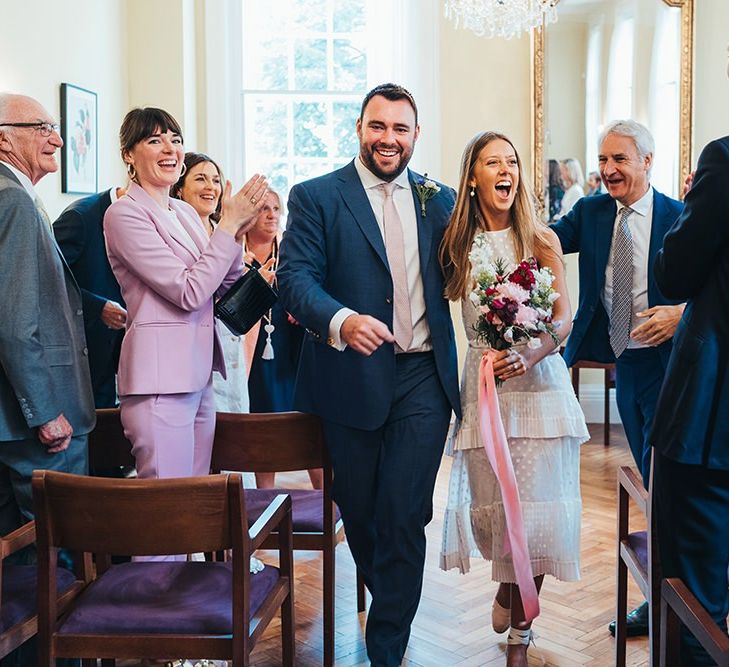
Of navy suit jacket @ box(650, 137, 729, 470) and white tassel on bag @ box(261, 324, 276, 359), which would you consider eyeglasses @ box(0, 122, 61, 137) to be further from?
navy suit jacket @ box(650, 137, 729, 470)

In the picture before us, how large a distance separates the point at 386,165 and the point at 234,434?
1002 mm

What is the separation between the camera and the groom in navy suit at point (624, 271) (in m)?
3.60

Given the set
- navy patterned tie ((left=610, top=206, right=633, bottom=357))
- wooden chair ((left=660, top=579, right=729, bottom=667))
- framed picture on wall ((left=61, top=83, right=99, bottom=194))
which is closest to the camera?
wooden chair ((left=660, top=579, right=729, bottom=667))

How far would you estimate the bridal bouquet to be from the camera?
2.89 m

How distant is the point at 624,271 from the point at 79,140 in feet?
12.0

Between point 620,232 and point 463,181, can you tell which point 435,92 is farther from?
point 463,181

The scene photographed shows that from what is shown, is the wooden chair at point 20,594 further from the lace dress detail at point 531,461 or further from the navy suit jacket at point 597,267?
the navy suit jacket at point 597,267

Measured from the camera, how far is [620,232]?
3762mm

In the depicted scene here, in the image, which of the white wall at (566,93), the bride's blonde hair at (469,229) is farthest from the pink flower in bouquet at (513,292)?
the white wall at (566,93)

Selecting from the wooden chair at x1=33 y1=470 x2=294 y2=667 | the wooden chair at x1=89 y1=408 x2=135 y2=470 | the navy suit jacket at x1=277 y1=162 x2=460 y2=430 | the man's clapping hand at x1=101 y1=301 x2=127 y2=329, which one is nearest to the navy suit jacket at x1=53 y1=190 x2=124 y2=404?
the man's clapping hand at x1=101 y1=301 x2=127 y2=329

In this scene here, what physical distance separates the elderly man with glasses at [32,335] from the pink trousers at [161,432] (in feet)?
0.51

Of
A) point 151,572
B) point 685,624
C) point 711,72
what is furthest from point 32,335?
point 711,72

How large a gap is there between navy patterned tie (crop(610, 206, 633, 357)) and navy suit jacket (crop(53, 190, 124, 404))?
1.92 m

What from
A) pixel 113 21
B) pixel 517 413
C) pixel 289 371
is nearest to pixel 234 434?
pixel 517 413
